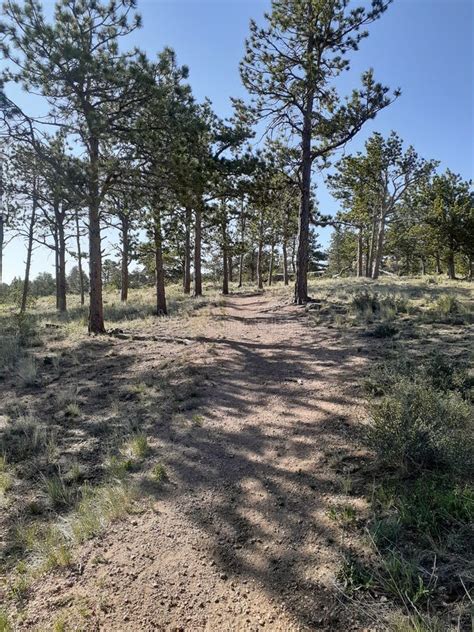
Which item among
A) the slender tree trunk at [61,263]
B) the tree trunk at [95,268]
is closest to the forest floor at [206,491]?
the tree trunk at [95,268]

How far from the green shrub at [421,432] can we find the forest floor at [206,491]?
1.25 ft

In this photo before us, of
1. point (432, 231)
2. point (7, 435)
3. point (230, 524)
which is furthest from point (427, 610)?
point (432, 231)

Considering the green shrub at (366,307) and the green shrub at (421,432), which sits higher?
the green shrub at (366,307)

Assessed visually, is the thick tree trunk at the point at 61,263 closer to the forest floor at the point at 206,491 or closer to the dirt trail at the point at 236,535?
the forest floor at the point at 206,491

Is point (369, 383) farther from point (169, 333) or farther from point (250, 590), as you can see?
point (169, 333)

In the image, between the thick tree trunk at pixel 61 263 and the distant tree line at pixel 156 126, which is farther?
the thick tree trunk at pixel 61 263

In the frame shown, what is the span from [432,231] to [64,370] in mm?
28279

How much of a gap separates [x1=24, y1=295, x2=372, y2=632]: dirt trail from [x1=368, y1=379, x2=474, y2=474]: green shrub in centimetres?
54

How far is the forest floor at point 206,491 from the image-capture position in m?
2.63

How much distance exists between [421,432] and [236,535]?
1.85 metres

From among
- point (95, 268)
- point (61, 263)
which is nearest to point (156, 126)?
point (95, 268)

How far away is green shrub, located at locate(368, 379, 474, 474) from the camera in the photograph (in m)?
3.36

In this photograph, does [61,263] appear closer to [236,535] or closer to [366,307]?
[366,307]

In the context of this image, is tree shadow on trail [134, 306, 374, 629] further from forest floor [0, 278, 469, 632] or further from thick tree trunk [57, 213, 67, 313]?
thick tree trunk [57, 213, 67, 313]
